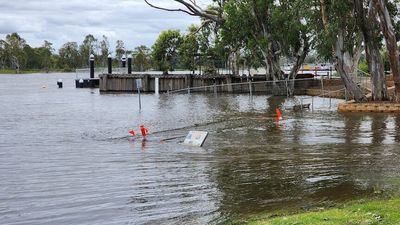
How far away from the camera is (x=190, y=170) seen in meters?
13.2

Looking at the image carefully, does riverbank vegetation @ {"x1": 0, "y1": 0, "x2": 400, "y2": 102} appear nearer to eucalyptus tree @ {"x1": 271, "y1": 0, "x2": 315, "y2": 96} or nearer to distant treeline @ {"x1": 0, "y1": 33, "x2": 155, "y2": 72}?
eucalyptus tree @ {"x1": 271, "y1": 0, "x2": 315, "y2": 96}

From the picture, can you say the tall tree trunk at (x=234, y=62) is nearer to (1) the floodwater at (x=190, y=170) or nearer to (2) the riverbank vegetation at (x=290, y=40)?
(2) the riverbank vegetation at (x=290, y=40)

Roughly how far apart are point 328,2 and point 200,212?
2195 cm

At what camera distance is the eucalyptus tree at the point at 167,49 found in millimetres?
66875

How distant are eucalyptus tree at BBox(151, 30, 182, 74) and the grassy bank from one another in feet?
193

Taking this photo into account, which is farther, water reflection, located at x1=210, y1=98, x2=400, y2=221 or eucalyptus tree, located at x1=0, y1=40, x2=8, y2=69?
eucalyptus tree, located at x1=0, y1=40, x2=8, y2=69

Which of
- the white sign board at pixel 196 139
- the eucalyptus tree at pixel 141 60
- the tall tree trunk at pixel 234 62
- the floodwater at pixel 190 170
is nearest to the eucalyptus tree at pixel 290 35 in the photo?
the tall tree trunk at pixel 234 62

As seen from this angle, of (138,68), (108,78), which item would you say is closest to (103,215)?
(108,78)

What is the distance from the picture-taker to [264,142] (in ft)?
58.7

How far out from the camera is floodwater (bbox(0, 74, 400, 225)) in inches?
382

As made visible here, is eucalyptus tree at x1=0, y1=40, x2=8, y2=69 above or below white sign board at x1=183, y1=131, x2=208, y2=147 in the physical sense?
above

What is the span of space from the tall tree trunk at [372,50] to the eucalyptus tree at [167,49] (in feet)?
129

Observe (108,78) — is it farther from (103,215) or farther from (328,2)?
(103,215)

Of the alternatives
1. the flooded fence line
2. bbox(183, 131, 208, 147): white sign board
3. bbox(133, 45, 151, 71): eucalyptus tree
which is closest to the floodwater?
bbox(183, 131, 208, 147): white sign board
